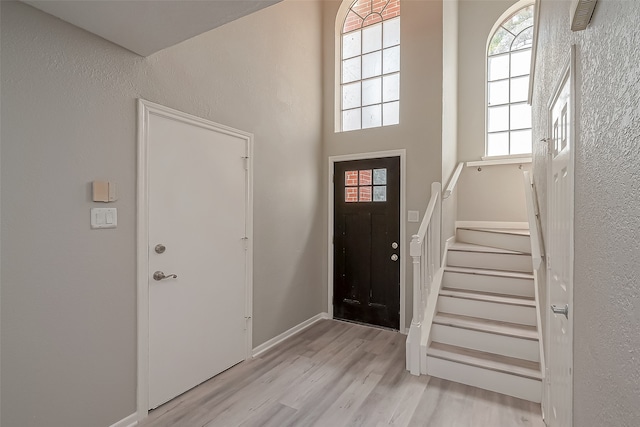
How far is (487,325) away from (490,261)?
2.54ft

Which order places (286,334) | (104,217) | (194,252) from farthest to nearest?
(286,334) < (194,252) < (104,217)

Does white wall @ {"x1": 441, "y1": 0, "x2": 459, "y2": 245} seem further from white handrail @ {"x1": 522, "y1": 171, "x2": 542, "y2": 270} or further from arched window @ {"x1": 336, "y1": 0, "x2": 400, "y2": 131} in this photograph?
white handrail @ {"x1": 522, "y1": 171, "x2": 542, "y2": 270}

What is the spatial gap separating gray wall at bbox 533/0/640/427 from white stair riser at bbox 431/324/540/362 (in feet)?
4.84

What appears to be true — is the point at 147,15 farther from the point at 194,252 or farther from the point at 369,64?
the point at 369,64

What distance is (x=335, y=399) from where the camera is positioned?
7.56ft

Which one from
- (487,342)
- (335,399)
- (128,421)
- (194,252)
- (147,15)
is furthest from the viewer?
(487,342)

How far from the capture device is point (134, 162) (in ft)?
6.66

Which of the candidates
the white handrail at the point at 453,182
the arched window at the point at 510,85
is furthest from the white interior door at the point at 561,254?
the arched window at the point at 510,85

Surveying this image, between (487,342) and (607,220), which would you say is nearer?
(607,220)

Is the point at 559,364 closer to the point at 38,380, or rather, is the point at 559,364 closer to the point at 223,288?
the point at 223,288

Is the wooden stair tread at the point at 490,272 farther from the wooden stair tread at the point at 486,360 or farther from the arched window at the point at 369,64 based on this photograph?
the arched window at the point at 369,64

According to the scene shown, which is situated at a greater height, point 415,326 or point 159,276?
point 159,276

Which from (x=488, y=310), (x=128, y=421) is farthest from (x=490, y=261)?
(x=128, y=421)

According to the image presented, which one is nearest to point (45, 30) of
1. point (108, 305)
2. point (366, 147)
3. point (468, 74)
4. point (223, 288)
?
point (108, 305)
